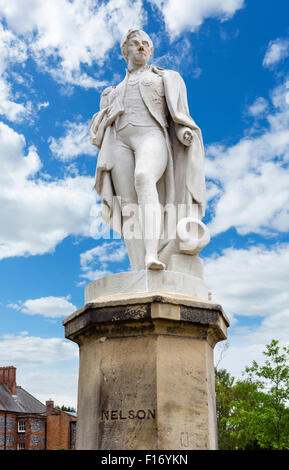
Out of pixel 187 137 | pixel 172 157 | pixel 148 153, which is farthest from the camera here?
pixel 172 157

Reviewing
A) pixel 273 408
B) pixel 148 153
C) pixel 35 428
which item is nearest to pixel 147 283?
pixel 148 153

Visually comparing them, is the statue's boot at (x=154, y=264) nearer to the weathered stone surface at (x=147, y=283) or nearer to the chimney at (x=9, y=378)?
the weathered stone surface at (x=147, y=283)

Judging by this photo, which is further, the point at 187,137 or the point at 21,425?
the point at 21,425

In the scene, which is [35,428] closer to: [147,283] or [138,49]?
[138,49]

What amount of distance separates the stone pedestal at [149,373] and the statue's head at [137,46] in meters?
3.32

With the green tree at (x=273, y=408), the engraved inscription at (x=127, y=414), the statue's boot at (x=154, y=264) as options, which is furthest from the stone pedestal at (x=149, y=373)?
the green tree at (x=273, y=408)

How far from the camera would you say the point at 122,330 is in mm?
5008

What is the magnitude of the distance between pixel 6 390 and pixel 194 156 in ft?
180

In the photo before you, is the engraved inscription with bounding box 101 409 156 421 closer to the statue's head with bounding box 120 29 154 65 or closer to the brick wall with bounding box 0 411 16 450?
the statue's head with bounding box 120 29 154 65

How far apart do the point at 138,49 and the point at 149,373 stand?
13.9 ft

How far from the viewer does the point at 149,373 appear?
4793 millimetres

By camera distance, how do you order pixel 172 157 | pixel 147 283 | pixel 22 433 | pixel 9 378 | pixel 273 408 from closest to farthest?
pixel 147 283 < pixel 172 157 < pixel 273 408 < pixel 22 433 < pixel 9 378
